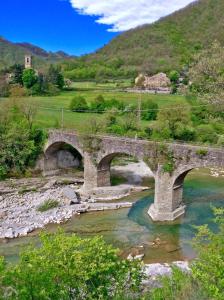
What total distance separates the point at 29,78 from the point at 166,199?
54710 millimetres

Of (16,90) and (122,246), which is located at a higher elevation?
(16,90)

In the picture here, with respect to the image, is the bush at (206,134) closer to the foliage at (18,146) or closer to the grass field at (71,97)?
the grass field at (71,97)

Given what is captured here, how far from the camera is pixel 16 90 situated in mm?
57906

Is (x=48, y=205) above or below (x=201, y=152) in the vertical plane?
below

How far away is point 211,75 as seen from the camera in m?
27.8

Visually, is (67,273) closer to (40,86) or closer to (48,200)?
(48,200)

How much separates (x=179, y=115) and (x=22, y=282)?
39202 millimetres

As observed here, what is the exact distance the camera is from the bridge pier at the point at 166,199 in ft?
99.0

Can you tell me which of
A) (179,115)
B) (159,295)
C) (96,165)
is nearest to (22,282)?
(159,295)

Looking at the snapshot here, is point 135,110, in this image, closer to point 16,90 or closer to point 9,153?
point 16,90

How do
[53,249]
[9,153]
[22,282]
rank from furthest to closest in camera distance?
[9,153], [53,249], [22,282]

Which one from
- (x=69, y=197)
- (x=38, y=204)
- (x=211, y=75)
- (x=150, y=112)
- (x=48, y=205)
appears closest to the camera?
(x=211, y=75)

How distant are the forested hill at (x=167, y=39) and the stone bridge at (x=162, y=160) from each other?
64.2m

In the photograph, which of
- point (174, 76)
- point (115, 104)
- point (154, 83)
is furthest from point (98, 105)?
point (154, 83)
